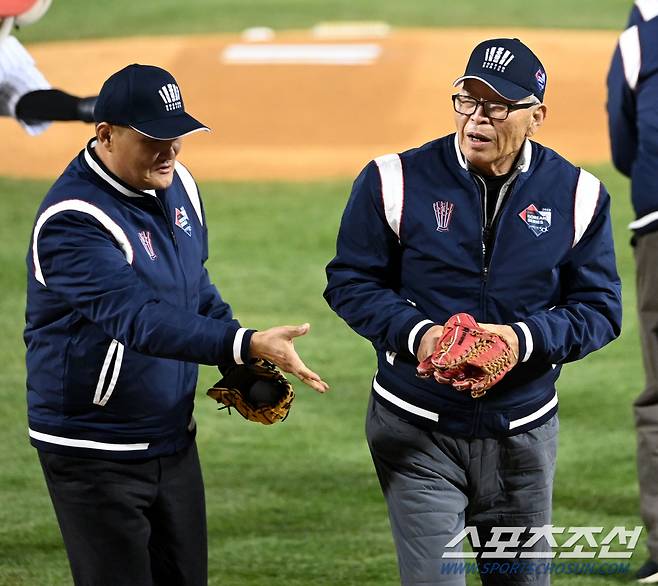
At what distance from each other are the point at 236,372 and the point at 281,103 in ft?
34.6

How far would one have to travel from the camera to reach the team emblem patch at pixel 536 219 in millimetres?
Answer: 3910

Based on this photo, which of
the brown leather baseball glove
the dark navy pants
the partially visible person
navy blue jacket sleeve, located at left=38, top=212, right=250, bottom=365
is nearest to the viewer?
navy blue jacket sleeve, located at left=38, top=212, right=250, bottom=365

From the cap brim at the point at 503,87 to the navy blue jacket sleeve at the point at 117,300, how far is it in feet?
3.15

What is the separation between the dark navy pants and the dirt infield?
8.88 metres

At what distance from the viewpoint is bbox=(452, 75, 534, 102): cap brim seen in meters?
3.83

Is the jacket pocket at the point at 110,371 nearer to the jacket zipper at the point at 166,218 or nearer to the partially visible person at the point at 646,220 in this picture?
the jacket zipper at the point at 166,218

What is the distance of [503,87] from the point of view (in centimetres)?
384

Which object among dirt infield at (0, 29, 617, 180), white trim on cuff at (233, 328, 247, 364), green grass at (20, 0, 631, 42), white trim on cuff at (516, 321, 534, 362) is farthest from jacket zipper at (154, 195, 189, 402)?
green grass at (20, 0, 631, 42)

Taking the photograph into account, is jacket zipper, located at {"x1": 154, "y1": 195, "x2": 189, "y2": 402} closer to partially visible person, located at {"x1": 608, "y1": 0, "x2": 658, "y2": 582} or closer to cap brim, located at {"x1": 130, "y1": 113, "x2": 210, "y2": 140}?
cap brim, located at {"x1": 130, "y1": 113, "x2": 210, "y2": 140}

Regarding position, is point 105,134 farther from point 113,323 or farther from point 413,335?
point 413,335

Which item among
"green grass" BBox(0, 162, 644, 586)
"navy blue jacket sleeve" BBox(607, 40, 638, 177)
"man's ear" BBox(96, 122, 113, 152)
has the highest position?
"navy blue jacket sleeve" BBox(607, 40, 638, 177)

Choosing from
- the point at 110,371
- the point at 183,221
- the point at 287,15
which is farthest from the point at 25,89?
the point at 287,15

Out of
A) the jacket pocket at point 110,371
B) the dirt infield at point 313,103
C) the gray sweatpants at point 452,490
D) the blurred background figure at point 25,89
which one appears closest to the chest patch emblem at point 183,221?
the jacket pocket at point 110,371

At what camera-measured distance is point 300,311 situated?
9.47 metres
